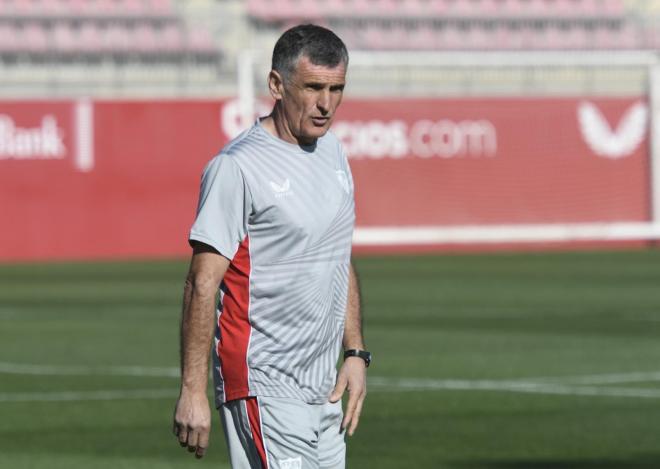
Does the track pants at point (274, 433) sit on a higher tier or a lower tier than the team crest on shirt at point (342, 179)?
lower

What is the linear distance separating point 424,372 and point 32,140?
1630 centimetres

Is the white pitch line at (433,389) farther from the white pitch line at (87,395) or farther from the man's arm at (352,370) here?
the man's arm at (352,370)

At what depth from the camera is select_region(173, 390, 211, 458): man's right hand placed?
194 inches

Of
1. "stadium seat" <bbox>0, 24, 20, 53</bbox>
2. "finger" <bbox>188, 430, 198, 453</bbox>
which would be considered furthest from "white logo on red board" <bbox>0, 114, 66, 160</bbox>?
"finger" <bbox>188, 430, 198, 453</bbox>

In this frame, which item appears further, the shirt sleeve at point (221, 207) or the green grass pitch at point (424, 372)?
the green grass pitch at point (424, 372)

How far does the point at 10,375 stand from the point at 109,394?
5.13 ft

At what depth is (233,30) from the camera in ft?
137

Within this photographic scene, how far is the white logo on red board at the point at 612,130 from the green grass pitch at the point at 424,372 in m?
5.59

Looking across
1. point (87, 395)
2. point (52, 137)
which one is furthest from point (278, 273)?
point (52, 137)

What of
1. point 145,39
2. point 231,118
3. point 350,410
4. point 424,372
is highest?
point 145,39

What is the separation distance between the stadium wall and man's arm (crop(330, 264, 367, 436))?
2237 centimetres

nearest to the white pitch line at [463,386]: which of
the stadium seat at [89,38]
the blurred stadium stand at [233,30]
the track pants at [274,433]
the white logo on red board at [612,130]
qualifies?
the track pants at [274,433]

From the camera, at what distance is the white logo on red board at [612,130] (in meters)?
30.2

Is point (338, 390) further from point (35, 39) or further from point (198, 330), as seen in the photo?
point (35, 39)
